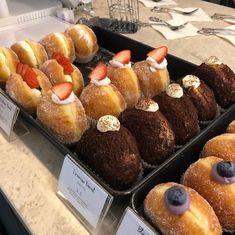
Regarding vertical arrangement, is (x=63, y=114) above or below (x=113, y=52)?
above

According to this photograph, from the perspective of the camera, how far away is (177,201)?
1.56 feet

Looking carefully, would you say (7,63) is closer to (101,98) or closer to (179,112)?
(101,98)

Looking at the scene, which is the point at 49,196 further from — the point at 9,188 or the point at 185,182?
the point at 185,182

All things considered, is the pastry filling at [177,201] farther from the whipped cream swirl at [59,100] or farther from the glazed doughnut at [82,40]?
the glazed doughnut at [82,40]

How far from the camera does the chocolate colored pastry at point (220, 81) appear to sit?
2.58ft

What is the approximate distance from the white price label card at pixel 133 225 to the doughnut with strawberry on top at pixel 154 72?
1.40ft

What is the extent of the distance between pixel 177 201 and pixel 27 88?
1.62ft

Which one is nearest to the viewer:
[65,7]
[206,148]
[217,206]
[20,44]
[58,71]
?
[217,206]

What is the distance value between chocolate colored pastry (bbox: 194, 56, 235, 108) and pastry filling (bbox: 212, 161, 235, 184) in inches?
12.3

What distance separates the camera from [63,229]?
590 mm

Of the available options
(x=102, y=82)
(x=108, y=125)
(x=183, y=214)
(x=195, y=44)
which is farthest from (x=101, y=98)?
(x=195, y=44)

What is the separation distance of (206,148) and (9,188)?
41 centimetres

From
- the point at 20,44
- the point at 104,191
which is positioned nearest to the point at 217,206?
the point at 104,191

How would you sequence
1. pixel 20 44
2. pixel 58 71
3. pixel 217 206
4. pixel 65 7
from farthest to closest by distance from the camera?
pixel 65 7, pixel 20 44, pixel 58 71, pixel 217 206
